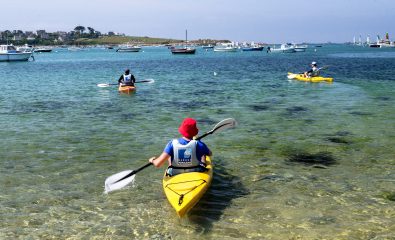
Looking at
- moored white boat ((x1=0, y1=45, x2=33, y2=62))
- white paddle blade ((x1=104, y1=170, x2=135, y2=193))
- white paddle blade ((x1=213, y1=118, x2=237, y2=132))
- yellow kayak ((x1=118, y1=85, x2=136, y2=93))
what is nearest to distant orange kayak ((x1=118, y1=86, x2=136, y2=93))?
yellow kayak ((x1=118, y1=85, x2=136, y2=93))

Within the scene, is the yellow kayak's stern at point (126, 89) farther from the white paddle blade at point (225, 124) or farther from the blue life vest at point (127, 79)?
the white paddle blade at point (225, 124)

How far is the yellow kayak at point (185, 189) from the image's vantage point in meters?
8.55

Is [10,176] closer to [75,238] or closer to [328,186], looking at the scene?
[75,238]

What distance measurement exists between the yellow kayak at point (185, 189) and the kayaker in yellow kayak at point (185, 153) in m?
0.23

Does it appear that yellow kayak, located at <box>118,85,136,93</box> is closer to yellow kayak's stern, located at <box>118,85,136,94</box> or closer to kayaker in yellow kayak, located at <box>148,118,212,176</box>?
yellow kayak's stern, located at <box>118,85,136,94</box>

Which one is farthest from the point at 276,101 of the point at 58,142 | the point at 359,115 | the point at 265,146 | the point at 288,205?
the point at 288,205

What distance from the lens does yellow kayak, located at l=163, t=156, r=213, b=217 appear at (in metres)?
8.55

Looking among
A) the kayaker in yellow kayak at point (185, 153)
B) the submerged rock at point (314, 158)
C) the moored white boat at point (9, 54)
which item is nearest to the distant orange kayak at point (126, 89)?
the submerged rock at point (314, 158)

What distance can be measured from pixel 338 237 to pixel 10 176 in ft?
30.7

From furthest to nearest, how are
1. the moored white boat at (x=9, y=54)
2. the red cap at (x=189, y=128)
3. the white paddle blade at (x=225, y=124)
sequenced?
the moored white boat at (x=9, y=54)
the white paddle blade at (x=225, y=124)
the red cap at (x=189, y=128)

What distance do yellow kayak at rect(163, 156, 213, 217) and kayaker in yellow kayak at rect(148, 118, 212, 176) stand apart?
23 cm

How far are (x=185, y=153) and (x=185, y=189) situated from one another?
100 centimetres

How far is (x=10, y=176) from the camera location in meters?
11.8

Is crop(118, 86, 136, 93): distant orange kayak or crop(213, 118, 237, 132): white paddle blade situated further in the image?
crop(118, 86, 136, 93): distant orange kayak
